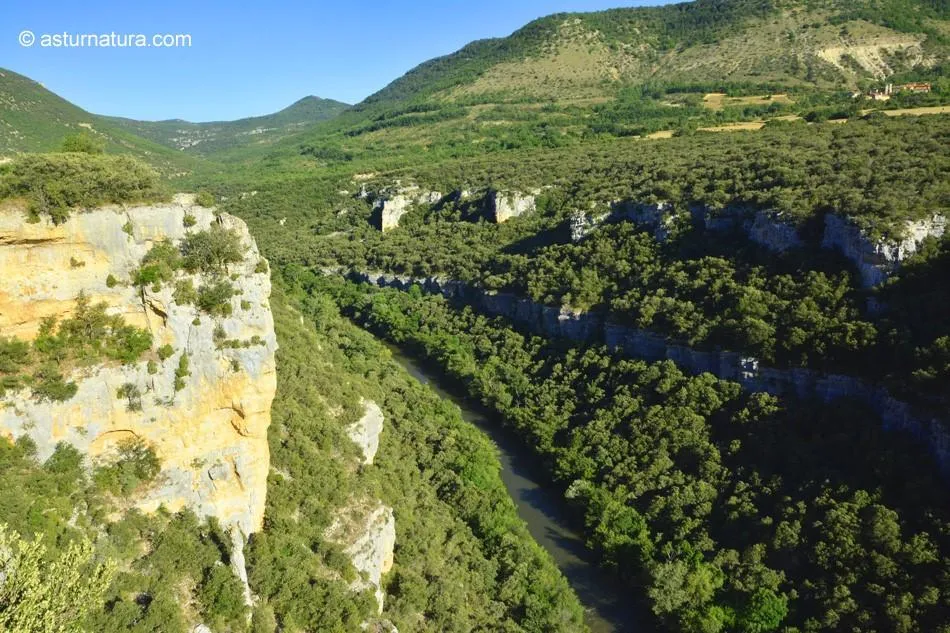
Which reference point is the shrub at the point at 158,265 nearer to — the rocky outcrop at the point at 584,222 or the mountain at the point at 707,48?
the rocky outcrop at the point at 584,222

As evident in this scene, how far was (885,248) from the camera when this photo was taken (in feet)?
112

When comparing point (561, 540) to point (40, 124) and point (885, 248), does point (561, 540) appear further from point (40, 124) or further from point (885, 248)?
point (40, 124)

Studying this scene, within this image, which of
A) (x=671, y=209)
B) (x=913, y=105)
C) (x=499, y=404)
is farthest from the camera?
(x=913, y=105)

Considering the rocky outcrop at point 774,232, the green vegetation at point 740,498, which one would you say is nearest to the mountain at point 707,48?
the rocky outcrop at point 774,232

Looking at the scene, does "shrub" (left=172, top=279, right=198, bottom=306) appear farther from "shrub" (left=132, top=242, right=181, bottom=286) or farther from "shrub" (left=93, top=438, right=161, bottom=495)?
"shrub" (left=93, top=438, right=161, bottom=495)

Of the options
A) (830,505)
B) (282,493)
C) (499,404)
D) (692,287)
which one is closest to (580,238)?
(692,287)

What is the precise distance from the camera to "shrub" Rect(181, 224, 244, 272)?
19.8m

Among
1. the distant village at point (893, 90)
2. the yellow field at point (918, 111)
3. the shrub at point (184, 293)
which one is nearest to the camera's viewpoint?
the shrub at point (184, 293)

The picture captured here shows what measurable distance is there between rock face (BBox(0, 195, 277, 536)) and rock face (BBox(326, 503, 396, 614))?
14.0 feet

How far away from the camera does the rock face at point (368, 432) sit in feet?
101

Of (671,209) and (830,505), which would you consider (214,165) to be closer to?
(671,209)

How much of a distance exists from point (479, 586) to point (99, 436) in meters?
17.9

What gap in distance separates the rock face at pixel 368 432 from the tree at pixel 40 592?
690 inches

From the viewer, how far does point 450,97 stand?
555 feet
